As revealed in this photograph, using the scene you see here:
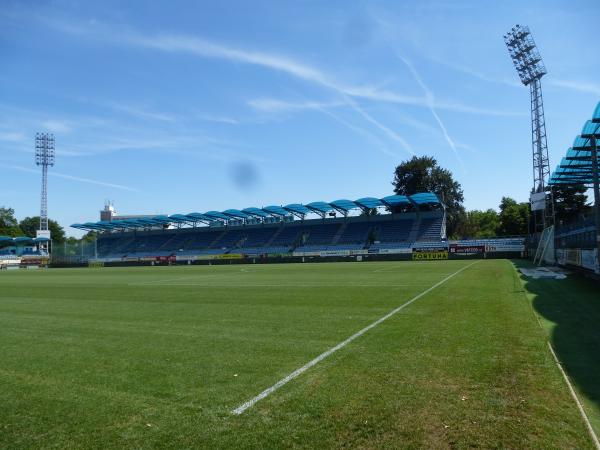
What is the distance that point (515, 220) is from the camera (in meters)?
76.1

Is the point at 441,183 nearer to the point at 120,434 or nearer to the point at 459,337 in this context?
the point at 459,337

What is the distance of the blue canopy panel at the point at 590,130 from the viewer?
16841mm

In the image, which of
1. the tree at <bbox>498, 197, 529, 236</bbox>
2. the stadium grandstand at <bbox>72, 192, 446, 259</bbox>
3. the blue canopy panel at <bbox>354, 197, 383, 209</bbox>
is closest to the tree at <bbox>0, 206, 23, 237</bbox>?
the stadium grandstand at <bbox>72, 192, 446, 259</bbox>

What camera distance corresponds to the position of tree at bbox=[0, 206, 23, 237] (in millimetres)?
115375

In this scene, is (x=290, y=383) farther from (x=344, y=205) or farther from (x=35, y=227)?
(x=35, y=227)

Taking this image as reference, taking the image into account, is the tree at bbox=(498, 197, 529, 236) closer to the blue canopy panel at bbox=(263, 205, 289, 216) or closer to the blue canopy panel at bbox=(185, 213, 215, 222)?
the blue canopy panel at bbox=(263, 205, 289, 216)

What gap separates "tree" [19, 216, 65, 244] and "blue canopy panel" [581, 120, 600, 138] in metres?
137

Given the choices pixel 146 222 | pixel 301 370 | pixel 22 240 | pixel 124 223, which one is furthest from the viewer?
pixel 22 240

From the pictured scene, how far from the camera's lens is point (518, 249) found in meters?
45.0

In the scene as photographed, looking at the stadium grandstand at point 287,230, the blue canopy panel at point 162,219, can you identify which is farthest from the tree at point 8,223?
the blue canopy panel at point 162,219

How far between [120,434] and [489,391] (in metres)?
3.99

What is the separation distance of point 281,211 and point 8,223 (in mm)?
92314

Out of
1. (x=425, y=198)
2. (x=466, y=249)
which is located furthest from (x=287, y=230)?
(x=466, y=249)

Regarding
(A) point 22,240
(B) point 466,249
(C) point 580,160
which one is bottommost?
(B) point 466,249
